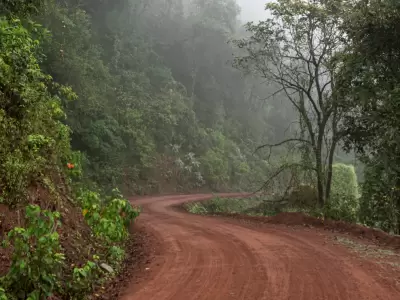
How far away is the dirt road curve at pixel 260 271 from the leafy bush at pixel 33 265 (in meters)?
1.42

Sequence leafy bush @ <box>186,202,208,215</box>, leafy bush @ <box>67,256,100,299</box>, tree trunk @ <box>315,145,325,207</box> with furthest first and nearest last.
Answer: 1. leafy bush @ <box>186,202,208,215</box>
2. tree trunk @ <box>315,145,325,207</box>
3. leafy bush @ <box>67,256,100,299</box>

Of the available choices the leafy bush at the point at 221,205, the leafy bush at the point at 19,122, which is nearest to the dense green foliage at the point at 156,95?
the leafy bush at the point at 221,205

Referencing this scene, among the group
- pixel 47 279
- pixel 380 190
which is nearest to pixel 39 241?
pixel 47 279

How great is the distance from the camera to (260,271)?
6848 mm

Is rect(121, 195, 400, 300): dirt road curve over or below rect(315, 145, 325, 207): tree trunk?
below

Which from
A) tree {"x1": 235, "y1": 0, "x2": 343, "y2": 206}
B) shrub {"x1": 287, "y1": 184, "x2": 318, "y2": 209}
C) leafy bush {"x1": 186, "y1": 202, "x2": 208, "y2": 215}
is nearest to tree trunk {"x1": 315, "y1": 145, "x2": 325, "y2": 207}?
tree {"x1": 235, "y1": 0, "x2": 343, "y2": 206}

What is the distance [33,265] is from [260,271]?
394 cm

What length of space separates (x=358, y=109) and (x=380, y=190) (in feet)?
10.4

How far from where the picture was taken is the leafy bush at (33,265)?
4.46 metres

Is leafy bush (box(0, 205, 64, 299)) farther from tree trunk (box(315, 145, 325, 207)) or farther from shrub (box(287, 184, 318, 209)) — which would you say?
shrub (box(287, 184, 318, 209))

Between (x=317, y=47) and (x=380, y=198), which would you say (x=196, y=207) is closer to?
(x=380, y=198)

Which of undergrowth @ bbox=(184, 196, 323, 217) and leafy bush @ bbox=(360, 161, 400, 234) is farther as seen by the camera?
undergrowth @ bbox=(184, 196, 323, 217)

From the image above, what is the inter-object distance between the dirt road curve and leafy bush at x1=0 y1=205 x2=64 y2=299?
1416mm

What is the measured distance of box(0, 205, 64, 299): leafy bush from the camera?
4.46 metres
